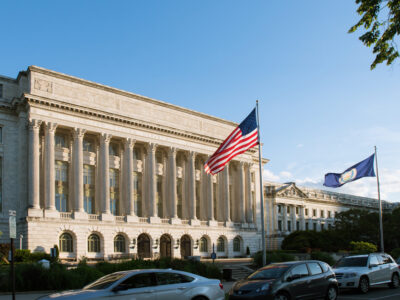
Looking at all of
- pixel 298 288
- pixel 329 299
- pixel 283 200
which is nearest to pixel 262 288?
pixel 298 288

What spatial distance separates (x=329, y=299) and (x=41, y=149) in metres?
40.1

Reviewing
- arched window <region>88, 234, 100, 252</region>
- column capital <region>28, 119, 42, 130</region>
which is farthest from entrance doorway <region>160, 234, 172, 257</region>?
column capital <region>28, 119, 42, 130</region>

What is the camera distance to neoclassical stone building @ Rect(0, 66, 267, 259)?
50.2 meters

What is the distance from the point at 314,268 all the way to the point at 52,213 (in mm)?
35601

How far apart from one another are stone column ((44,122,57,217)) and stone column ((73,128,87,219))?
250cm

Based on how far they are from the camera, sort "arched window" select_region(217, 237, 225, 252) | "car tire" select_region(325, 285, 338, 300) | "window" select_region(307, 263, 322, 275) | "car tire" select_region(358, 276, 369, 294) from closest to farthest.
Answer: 1. "window" select_region(307, 263, 322, 275)
2. "car tire" select_region(325, 285, 338, 300)
3. "car tire" select_region(358, 276, 369, 294)
4. "arched window" select_region(217, 237, 225, 252)

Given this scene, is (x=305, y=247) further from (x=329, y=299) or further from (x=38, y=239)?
(x=329, y=299)

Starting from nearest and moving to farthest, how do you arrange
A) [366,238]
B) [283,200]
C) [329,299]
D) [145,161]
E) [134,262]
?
[329,299] → [134,262] → [145,161] → [366,238] → [283,200]

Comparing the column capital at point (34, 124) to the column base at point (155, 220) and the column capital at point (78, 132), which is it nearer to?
the column capital at point (78, 132)

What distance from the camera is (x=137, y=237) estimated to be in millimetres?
56781

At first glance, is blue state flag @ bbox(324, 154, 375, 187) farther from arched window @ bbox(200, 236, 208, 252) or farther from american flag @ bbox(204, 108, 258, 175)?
arched window @ bbox(200, 236, 208, 252)

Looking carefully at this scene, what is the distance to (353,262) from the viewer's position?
83.5ft

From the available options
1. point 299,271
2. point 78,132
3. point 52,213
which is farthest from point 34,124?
point 299,271

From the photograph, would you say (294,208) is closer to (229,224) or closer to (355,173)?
(229,224)
